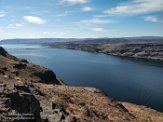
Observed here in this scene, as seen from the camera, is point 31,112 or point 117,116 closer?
point 31,112

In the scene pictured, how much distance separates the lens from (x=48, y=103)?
3941 cm

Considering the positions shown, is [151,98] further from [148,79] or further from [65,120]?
[65,120]

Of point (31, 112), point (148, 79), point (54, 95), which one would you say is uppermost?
point (31, 112)

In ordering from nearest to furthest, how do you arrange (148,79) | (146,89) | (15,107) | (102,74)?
(15,107) → (146,89) → (148,79) → (102,74)

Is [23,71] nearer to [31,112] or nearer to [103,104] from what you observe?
[103,104]

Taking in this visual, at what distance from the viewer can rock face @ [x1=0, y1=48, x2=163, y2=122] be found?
2525 cm

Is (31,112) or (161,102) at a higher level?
(31,112)

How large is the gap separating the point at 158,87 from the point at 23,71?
64.3 m

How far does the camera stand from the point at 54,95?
5497cm

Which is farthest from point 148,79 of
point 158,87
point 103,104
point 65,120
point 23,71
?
point 65,120

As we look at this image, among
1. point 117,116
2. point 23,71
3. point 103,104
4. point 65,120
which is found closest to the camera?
point 65,120

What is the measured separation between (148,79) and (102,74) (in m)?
25.2

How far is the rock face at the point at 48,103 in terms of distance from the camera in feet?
82.8

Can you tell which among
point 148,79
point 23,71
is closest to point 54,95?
point 23,71
